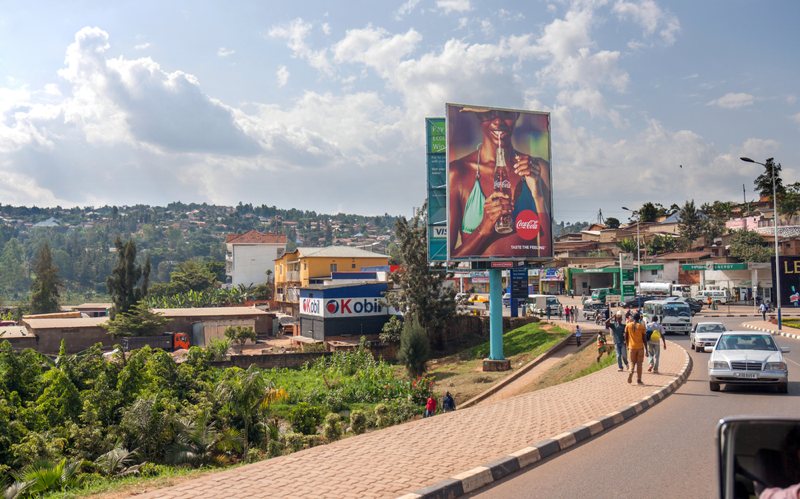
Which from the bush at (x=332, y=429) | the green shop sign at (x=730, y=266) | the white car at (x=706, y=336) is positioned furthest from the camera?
the green shop sign at (x=730, y=266)

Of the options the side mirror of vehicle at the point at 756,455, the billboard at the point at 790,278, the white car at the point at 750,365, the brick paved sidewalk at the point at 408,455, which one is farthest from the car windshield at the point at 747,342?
the billboard at the point at 790,278

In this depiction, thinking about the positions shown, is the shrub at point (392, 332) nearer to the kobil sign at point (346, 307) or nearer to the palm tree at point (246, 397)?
the kobil sign at point (346, 307)

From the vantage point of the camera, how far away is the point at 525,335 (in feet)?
131

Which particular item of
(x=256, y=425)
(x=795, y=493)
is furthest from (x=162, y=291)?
(x=795, y=493)

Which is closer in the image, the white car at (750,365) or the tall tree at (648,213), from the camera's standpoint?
the white car at (750,365)

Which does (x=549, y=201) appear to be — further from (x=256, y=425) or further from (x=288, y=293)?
(x=288, y=293)

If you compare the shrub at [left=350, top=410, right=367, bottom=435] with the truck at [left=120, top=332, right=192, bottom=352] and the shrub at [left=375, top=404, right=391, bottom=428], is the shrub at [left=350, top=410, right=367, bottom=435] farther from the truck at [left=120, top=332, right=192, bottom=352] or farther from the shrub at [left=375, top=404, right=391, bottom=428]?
the truck at [left=120, top=332, right=192, bottom=352]

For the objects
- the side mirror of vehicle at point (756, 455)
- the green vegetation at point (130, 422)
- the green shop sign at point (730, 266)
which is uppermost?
the green shop sign at point (730, 266)

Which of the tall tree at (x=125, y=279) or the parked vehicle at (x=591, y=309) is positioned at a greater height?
the tall tree at (x=125, y=279)

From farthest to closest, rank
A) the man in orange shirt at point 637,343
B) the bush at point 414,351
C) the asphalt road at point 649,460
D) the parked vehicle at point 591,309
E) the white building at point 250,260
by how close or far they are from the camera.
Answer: the white building at point 250,260
the parked vehicle at point 591,309
the bush at point 414,351
the man in orange shirt at point 637,343
the asphalt road at point 649,460

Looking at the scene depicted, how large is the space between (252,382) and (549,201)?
2071cm

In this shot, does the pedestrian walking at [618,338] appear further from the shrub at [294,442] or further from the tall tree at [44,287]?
the tall tree at [44,287]

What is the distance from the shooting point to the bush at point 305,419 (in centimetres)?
1872

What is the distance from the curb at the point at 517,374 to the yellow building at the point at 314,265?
36763mm
